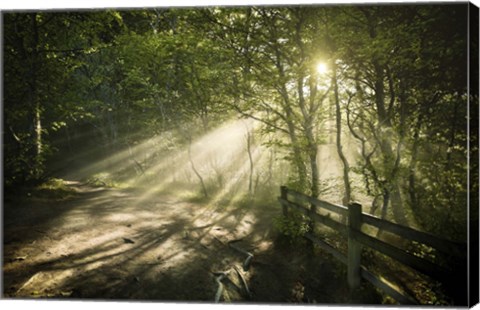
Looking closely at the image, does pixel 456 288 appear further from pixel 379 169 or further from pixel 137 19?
pixel 137 19

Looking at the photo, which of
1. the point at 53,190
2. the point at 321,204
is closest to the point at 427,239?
the point at 321,204

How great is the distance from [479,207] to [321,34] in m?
3.25

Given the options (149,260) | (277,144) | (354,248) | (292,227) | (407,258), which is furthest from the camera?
(277,144)

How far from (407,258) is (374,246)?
1.32 feet

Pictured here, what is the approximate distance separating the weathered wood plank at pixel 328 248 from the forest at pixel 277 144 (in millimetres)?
140

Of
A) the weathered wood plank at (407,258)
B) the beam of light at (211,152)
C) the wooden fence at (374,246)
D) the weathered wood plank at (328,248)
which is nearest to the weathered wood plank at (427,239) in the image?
the wooden fence at (374,246)

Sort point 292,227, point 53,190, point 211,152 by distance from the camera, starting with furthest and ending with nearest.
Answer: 1. point 211,152
2. point 53,190
3. point 292,227

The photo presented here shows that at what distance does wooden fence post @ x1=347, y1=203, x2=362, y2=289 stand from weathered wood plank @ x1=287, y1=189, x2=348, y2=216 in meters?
0.17

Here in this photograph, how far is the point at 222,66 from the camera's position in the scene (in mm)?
6168

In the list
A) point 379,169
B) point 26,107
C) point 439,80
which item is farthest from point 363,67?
point 26,107

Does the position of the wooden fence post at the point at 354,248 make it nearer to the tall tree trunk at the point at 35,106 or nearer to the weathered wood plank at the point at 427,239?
the weathered wood plank at the point at 427,239

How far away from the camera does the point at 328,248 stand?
4293 millimetres

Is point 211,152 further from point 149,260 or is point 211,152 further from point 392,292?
point 392,292

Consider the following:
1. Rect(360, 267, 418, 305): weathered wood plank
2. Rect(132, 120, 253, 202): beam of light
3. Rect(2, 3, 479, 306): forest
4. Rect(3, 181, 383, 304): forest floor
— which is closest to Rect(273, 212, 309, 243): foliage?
Rect(2, 3, 479, 306): forest
